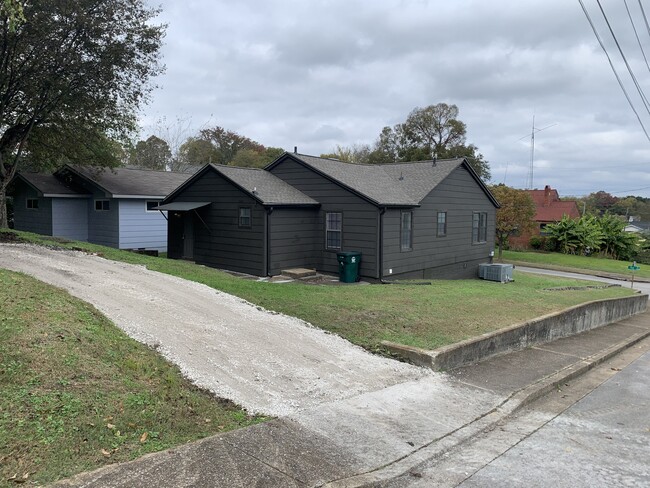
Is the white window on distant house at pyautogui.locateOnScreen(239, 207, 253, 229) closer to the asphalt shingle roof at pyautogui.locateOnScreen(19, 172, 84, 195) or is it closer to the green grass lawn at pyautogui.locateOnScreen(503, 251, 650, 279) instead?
the asphalt shingle roof at pyautogui.locateOnScreen(19, 172, 84, 195)

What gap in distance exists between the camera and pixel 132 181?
82.1 feet

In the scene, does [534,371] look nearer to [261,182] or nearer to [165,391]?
[165,391]

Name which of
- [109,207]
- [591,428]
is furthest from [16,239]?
[591,428]

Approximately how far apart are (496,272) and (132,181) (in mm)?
18041

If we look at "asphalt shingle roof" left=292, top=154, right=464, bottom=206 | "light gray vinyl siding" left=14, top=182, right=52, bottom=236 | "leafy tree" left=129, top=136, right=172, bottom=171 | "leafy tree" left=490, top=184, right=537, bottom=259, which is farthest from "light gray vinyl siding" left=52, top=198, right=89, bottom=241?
"leafy tree" left=490, top=184, right=537, bottom=259

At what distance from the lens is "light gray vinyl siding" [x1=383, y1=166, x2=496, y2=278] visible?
17.3 meters

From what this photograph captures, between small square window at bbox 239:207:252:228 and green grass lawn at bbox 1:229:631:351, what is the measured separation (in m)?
3.67

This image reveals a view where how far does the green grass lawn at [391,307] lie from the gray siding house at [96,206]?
9561 mm

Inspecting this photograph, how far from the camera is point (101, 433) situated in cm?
418

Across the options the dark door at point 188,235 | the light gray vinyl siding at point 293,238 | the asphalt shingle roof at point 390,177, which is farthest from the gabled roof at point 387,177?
the dark door at point 188,235

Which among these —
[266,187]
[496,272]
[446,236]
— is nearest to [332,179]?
[266,187]

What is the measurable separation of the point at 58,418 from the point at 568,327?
1112 cm

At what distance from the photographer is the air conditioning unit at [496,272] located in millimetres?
22375

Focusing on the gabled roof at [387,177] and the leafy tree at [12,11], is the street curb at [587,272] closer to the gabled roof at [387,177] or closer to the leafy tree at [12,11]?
the gabled roof at [387,177]
